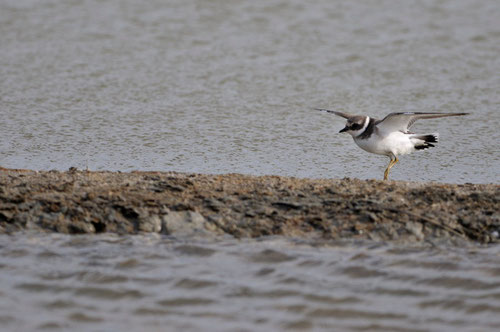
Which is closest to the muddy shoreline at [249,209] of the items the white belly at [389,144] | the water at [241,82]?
the water at [241,82]

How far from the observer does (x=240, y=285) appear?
467cm

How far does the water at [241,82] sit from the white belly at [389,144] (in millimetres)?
220

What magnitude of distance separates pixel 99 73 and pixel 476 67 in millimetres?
5019

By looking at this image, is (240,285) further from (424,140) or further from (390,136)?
(424,140)

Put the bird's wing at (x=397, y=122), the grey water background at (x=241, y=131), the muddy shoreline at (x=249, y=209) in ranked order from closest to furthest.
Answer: the grey water background at (x=241, y=131) → the muddy shoreline at (x=249, y=209) → the bird's wing at (x=397, y=122)

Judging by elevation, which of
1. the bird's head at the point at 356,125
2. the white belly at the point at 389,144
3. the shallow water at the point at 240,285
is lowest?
the shallow water at the point at 240,285

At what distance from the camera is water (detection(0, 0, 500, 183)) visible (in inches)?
313

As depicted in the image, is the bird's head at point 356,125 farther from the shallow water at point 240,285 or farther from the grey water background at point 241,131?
the shallow water at point 240,285

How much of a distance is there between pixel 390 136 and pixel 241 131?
5.80 ft

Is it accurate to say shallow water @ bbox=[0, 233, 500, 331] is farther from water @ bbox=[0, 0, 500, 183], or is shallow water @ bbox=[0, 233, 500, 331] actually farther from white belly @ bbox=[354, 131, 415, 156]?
white belly @ bbox=[354, 131, 415, 156]

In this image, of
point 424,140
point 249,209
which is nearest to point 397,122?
point 424,140

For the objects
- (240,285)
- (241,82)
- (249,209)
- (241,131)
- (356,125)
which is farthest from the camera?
(241,82)

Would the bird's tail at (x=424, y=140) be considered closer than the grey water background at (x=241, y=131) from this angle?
No

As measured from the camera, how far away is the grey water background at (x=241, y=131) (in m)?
4.45
